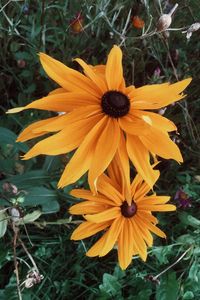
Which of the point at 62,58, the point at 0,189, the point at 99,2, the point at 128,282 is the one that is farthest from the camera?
the point at 62,58

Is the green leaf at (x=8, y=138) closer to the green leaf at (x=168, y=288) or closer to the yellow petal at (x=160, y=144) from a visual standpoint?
the yellow petal at (x=160, y=144)

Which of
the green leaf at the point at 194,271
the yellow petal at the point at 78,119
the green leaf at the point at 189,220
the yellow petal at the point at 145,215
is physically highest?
the yellow petal at the point at 78,119

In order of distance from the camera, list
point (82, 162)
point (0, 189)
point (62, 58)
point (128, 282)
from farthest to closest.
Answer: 1. point (62, 58)
2. point (128, 282)
3. point (0, 189)
4. point (82, 162)

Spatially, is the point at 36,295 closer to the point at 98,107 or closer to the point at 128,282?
the point at 128,282

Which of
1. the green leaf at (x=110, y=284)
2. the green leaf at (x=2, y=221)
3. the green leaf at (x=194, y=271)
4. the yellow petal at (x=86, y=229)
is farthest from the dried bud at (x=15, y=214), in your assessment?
the green leaf at (x=194, y=271)

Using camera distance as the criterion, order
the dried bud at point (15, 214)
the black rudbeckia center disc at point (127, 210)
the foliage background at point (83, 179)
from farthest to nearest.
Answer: the foliage background at point (83, 179) → the black rudbeckia center disc at point (127, 210) → the dried bud at point (15, 214)

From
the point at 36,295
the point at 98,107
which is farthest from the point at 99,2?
the point at 36,295

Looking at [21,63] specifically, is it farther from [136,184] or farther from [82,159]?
[82,159]
